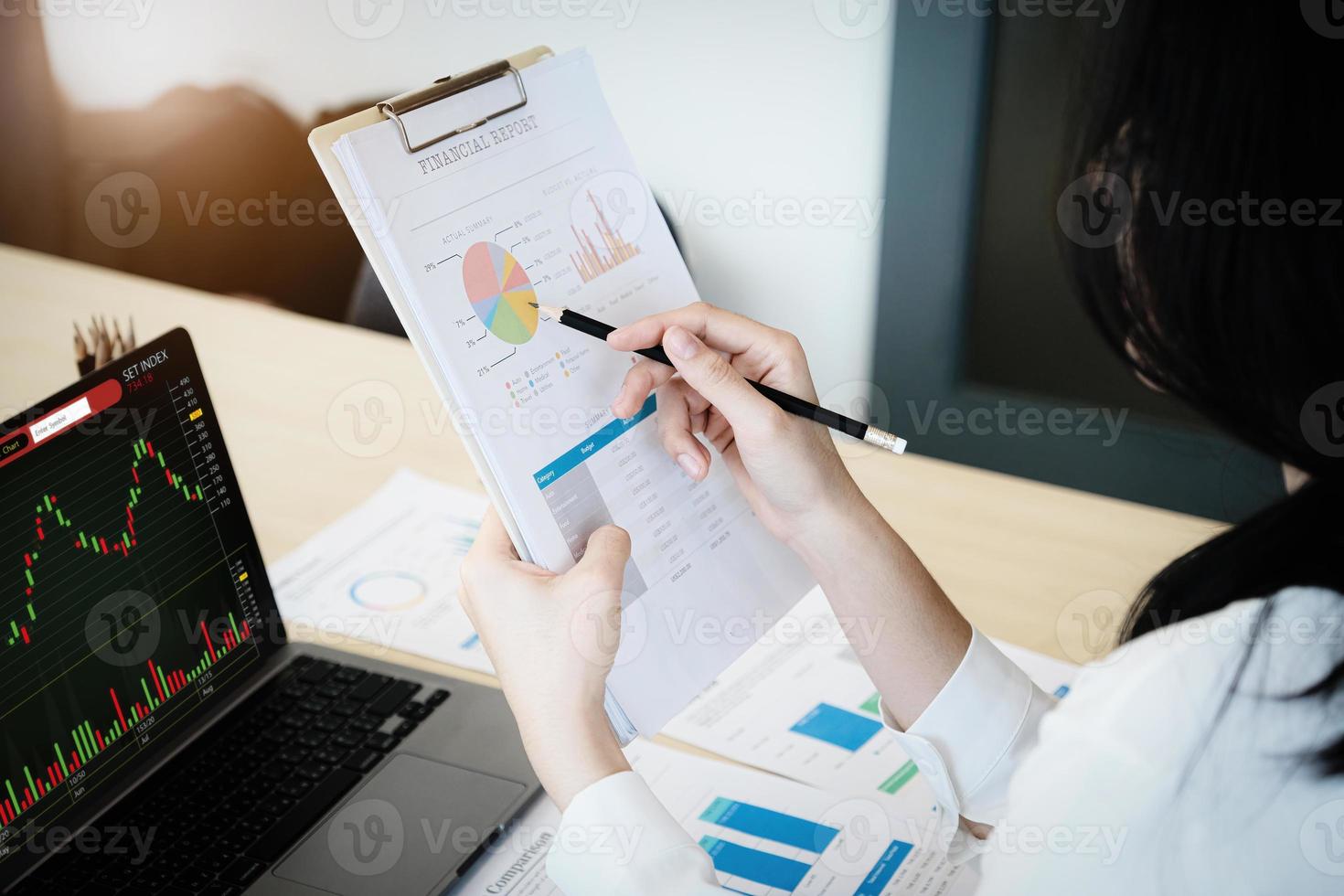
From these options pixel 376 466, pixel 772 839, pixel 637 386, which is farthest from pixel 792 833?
pixel 376 466

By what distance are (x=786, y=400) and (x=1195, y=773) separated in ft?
1.42

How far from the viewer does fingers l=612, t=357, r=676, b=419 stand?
0.89 metres

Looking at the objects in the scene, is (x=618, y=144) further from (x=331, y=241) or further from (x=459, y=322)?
(x=331, y=241)

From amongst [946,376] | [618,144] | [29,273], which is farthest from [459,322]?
[946,376]

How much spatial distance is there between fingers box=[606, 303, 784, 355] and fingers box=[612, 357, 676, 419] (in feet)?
0.07

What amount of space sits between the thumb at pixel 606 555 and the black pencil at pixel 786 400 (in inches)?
5.7

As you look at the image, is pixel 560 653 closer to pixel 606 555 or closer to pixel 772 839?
pixel 606 555

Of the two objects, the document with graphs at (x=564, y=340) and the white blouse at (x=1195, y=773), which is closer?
the white blouse at (x=1195, y=773)

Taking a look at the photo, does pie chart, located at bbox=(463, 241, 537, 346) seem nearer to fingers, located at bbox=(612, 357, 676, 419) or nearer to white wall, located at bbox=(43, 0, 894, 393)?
fingers, located at bbox=(612, 357, 676, 419)

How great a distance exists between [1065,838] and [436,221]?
A: 55 centimetres

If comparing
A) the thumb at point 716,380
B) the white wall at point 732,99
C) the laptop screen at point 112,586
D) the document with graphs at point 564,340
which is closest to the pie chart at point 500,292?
the document with graphs at point 564,340

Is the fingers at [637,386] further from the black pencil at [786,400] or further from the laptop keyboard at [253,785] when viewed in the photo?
the laptop keyboard at [253,785]

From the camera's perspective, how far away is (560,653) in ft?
2.54

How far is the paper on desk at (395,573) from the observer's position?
112 cm
